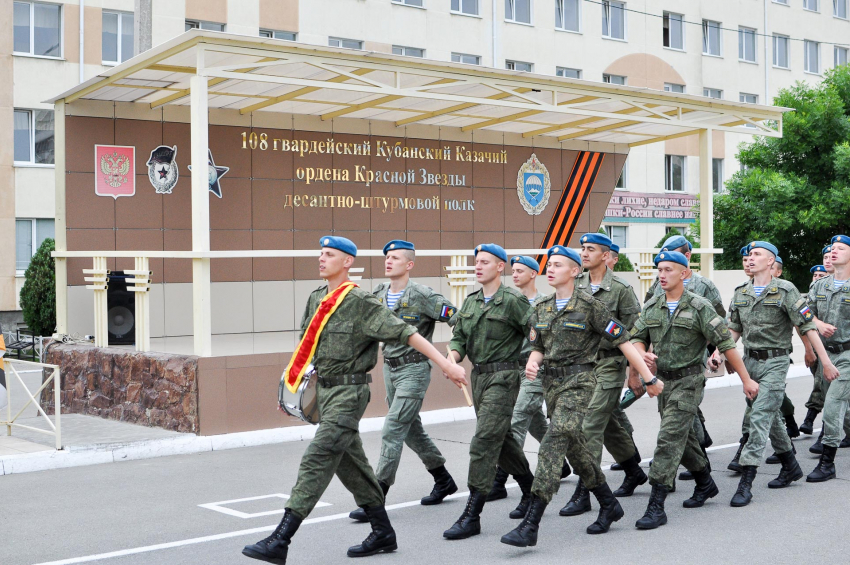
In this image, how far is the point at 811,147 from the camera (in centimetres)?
Result: 2456

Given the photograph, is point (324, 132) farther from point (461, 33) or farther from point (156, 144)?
point (461, 33)

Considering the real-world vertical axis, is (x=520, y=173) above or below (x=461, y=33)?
below

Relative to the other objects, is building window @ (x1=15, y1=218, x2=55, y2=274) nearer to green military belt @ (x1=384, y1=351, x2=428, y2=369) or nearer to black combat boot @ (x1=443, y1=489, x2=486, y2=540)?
green military belt @ (x1=384, y1=351, x2=428, y2=369)

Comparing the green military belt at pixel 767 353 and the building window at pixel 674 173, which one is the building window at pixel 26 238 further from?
the building window at pixel 674 173

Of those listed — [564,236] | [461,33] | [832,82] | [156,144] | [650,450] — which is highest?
[461,33]

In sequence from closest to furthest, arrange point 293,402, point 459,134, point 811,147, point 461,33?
1. point 293,402
2. point 459,134
3. point 811,147
4. point 461,33

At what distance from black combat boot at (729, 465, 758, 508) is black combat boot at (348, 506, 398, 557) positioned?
277 cm

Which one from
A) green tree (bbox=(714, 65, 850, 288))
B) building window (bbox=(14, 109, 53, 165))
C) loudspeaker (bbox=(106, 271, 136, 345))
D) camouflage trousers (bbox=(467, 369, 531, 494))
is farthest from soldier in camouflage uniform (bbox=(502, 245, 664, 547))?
building window (bbox=(14, 109, 53, 165))

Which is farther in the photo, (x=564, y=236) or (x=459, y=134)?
(x=564, y=236)

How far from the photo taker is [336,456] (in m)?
5.97

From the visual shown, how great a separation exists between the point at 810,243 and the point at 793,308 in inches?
691

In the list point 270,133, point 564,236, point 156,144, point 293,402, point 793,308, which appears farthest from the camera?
point 564,236

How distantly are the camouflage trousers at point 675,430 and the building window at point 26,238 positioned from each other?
22578mm

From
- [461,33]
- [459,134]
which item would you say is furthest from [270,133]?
[461,33]
